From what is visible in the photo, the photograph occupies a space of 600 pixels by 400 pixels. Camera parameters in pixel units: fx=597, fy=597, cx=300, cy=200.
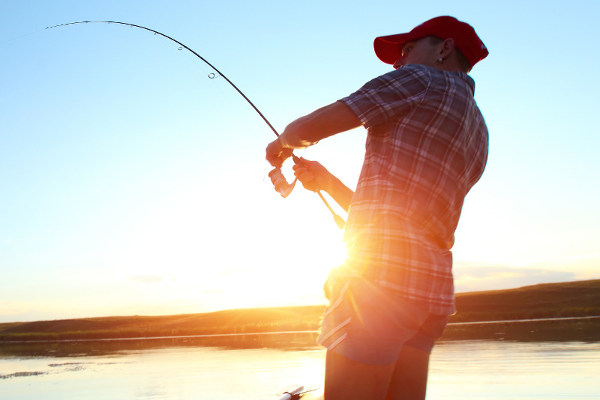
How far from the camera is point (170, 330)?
120 ft

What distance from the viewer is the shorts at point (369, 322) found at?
5.76 feet

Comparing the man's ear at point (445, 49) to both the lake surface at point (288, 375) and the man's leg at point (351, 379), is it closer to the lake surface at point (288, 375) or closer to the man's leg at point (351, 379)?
the man's leg at point (351, 379)

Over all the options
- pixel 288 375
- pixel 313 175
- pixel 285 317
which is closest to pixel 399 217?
pixel 313 175

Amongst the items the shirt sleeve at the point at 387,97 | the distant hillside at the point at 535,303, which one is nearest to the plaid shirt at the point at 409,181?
the shirt sleeve at the point at 387,97

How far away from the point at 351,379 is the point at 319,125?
0.80 m

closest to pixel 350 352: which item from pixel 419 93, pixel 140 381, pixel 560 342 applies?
pixel 419 93

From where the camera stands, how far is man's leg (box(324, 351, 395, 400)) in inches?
69.5

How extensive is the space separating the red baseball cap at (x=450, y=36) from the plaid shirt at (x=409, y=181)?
0.19 metres

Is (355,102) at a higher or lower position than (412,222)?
higher

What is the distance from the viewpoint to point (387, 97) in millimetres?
1862

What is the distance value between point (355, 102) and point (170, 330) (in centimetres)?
3655

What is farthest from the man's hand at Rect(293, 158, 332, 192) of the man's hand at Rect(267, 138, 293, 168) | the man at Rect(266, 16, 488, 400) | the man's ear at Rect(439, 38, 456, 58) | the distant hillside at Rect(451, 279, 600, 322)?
the distant hillside at Rect(451, 279, 600, 322)

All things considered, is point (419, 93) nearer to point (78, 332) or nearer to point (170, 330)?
point (170, 330)

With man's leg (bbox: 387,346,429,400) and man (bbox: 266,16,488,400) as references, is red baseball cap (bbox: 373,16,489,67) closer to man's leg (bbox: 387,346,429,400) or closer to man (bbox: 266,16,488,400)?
man (bbox: 266,16,488,400)
